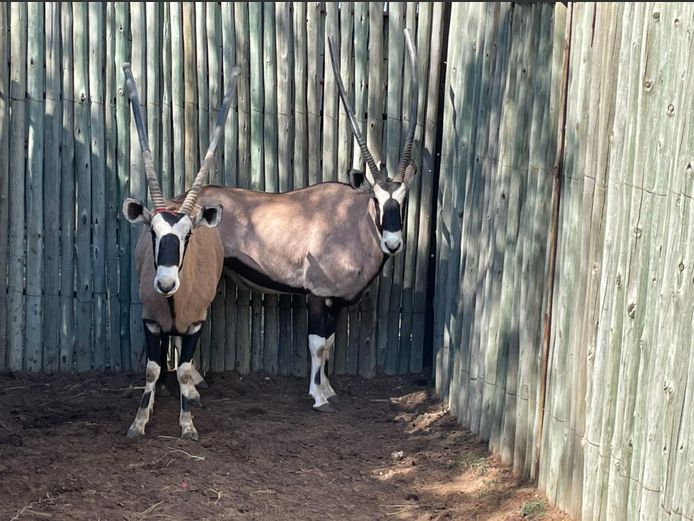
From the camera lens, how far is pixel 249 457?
798 centimetres

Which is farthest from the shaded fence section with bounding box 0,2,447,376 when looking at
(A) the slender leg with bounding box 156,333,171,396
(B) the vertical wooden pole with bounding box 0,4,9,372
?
(A) the slender leg with bounding box 156,333,171,396

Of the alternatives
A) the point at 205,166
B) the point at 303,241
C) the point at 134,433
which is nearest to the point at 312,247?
the point at 303,241

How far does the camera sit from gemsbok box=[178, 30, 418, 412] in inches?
370

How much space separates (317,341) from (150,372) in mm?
1599

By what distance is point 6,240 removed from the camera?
9.41 metres

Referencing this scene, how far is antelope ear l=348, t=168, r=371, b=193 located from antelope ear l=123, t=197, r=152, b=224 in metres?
1.92

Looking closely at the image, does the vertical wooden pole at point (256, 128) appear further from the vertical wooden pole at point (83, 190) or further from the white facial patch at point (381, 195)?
the vertical wooden pole at point (83, 190)

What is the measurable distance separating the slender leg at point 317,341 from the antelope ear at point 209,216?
145 centimetres

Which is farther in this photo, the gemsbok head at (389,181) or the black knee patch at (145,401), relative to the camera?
the gemsbok head at (389,181)

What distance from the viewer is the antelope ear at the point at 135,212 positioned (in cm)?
809

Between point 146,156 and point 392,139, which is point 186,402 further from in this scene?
point 392,139

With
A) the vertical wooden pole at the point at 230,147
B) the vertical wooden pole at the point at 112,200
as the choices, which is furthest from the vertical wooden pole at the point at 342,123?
the vertical wooden pole at the point at 112,200

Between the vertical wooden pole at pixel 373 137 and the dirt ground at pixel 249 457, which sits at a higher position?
the vertical wooden pole at pixel 373 137

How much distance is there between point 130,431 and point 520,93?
12.8 feet
